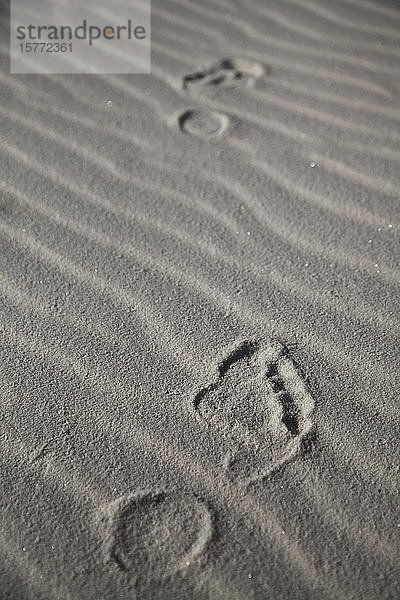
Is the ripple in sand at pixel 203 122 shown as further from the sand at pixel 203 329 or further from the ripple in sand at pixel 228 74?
the ripple in sand at pixel 228 74

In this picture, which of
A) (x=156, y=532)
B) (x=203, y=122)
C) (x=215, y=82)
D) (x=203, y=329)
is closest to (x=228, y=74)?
(x=215, y=82)

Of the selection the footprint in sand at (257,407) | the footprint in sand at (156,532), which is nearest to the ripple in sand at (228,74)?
the footprint in sand at (257,407)

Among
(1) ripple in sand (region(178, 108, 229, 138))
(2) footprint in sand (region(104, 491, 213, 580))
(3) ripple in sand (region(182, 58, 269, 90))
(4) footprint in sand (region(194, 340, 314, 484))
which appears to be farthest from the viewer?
(3) ripple in sand (region(182, 58, 269, 90))

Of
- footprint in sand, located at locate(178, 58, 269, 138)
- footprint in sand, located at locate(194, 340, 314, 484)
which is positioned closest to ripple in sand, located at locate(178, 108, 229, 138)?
footprint in sand, located at locate(178, 58, 269, 138)

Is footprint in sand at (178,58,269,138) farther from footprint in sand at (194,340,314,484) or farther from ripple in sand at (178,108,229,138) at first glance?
→ footprint in sand at (194,340,314,484)

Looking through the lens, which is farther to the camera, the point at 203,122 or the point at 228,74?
the point at 228,74

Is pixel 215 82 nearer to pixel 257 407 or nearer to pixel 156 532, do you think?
pixel 257 407

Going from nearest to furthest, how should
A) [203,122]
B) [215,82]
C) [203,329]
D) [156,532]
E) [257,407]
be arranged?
[156,532] < [257,407] < [203,329] < [203,122] < [215,82]
